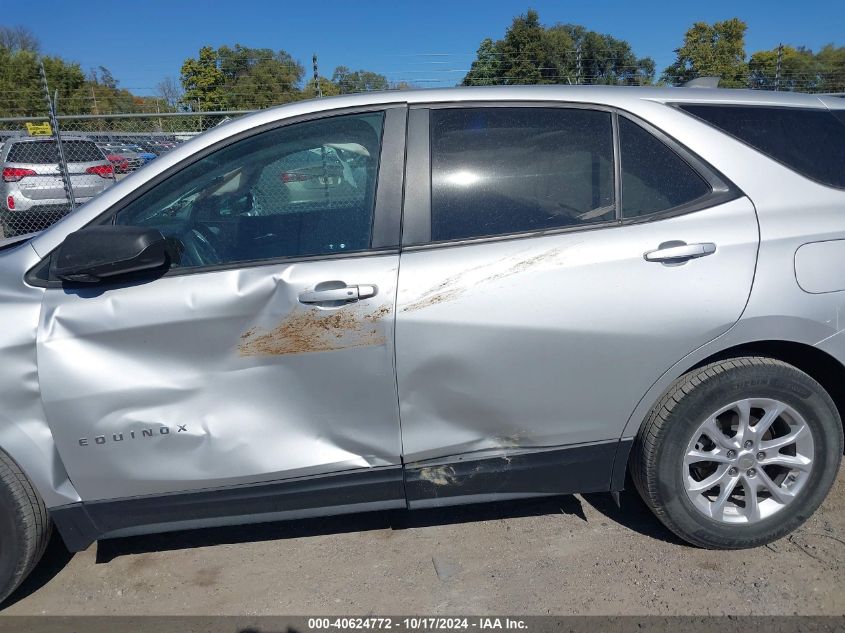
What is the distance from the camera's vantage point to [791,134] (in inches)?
102

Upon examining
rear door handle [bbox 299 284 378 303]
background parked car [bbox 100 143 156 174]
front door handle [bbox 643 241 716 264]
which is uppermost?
background parked car [bbox 100 143 156 174]

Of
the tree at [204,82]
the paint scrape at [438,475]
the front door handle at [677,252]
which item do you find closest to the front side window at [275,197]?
the paint scrape at [438,475]

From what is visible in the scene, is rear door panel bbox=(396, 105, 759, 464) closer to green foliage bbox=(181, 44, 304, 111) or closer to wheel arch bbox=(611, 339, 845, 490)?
wheel arch bbox=(611, 339, 845, 490)

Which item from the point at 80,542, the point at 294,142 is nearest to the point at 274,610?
the point at 80,542

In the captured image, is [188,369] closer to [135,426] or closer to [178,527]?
[135,426]

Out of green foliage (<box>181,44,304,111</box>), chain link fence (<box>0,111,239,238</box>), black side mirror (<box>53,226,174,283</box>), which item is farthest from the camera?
green foliage (<box>181,44,304,111</box>)

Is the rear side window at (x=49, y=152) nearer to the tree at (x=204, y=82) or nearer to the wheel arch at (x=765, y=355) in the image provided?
the tree at (x=204, y=82)

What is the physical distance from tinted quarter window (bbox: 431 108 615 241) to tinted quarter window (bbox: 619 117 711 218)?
0.20 feet

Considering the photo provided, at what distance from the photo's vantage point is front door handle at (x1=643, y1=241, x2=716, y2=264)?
7.70ft

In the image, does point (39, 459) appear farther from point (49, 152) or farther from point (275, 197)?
point (49, 152)

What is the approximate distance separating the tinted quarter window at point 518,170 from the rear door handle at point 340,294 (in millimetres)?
338

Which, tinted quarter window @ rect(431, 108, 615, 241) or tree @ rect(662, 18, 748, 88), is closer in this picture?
tinted quarter window @ rect(431, 108, 615, 241)

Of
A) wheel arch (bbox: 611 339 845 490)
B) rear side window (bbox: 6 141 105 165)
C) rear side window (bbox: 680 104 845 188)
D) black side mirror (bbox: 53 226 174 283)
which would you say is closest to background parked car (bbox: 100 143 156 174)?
rear side window (bbox: 6 141 105 165)

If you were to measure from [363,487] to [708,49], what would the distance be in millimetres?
23191
